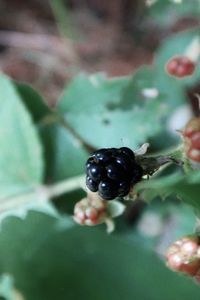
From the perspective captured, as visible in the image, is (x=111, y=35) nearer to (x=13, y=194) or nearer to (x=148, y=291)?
(x=13, y=194)

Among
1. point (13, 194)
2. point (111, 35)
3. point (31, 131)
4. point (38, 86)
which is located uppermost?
point (111, 35)

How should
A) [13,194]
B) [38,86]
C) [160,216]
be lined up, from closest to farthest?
[13,194] < [160,216] < [38,86]

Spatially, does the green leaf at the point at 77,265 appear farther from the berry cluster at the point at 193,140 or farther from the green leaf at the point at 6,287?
the berry cluster at the point at 193,140

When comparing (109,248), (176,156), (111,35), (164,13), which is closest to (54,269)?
(109,248)

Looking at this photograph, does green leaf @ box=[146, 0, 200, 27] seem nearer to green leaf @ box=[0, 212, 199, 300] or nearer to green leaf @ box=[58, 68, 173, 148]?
green leaf @ box=[58, 68, 173, 148]

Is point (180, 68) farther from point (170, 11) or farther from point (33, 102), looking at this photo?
point (170, 11)

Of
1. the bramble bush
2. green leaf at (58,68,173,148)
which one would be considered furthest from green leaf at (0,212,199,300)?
green leaf at (58,68,173,148)

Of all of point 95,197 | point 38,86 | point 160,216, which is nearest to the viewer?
point 95,197

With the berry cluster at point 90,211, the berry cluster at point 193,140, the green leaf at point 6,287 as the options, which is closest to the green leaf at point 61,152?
the green leaf at point 6,287
